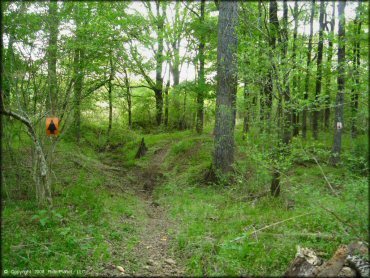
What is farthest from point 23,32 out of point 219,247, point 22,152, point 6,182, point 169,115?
point 169,115

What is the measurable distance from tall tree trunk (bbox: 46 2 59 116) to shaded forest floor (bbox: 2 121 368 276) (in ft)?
3.50

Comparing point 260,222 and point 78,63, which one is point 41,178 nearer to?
point 78,63

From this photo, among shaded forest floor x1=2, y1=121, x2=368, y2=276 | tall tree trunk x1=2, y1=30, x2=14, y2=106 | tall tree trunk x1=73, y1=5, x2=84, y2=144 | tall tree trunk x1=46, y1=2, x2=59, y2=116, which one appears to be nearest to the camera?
shaded forest floor x1=2, y1=121, x2=368, y2=276

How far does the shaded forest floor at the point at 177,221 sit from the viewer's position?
12.7 ft

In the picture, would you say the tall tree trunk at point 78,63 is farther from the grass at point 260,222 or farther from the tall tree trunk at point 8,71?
the grass at point 260,222

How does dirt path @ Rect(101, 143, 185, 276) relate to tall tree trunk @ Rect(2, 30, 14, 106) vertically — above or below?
below

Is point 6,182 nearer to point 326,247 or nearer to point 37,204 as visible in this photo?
point 37,204

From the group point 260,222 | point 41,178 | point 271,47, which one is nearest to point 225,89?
point 271,47

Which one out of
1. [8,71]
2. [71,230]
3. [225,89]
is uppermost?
[225,89]

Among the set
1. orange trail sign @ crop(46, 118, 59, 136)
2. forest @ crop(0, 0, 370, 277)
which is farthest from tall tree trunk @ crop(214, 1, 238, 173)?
orange trail sign @ crop(46, 118, 59, 136)

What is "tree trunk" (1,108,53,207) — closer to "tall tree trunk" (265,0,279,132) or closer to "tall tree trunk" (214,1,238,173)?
"tall tree trunk" (265,0,279,132)

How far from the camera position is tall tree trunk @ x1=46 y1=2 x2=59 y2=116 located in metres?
5.72

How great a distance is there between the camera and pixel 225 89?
8438mm

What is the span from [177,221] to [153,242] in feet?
3.37
